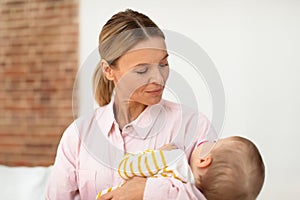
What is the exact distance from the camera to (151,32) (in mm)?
1406

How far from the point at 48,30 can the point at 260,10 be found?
4.08 ft

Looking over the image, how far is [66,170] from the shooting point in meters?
1.59

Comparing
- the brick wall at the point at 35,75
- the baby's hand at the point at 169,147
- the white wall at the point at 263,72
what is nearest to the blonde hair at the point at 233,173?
the baby's hand at the point at 169,147

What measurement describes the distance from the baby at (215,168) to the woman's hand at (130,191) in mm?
16

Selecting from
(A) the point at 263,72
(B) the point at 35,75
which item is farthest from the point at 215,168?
(B) the point at 35,75

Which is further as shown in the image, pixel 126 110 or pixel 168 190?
pixel 126 110

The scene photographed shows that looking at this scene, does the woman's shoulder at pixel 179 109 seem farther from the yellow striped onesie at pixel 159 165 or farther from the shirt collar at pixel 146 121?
the yellow striped onesie at pixel 159 165

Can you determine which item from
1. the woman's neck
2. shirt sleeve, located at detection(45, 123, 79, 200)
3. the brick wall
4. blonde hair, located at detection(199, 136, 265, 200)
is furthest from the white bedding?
the brick wall

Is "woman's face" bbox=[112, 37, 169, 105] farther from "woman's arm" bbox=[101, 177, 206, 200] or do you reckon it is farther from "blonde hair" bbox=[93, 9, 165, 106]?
"woman's arm" bbox=[101, 177, 206, 200]

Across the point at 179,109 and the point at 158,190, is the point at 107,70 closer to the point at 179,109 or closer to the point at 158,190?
the point at 179,109

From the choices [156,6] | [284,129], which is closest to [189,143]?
[284,129]

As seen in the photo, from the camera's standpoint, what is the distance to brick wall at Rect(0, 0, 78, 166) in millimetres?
3264

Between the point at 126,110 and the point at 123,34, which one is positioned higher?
the point at 123,34

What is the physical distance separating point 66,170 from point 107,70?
33 centimetres
